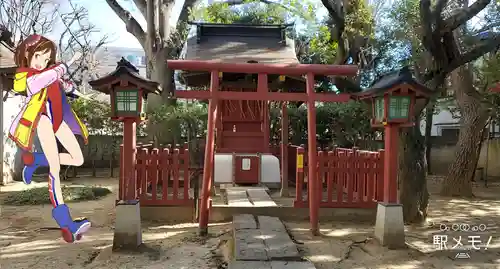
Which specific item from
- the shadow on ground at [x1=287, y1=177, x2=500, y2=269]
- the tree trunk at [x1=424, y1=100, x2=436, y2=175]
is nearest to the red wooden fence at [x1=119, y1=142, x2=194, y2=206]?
the shadow on ground at [x1=287, y1=177, x2=500, y2=269]

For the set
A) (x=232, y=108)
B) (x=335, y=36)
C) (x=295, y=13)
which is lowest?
(x=232, y=108)

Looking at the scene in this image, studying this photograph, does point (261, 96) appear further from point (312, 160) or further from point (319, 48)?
point (319, 48)

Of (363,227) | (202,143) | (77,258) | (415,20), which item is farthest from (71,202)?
(415,20)

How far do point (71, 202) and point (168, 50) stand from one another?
27.5 ft

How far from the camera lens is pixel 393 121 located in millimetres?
6355

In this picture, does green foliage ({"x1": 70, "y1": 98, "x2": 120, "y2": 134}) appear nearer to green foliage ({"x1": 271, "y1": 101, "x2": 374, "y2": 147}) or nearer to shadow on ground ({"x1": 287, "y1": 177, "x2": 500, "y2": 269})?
green foliage ({"x1": 271, "y1": 101, "x2": 374, "y2": 147})

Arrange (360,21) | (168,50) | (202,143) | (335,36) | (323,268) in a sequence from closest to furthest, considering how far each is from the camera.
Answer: (323,268) → (335,36) → (360,21) → (202,143) → (168,50)

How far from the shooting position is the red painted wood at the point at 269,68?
22.3ft

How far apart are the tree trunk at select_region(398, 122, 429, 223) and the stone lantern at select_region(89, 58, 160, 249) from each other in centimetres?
487

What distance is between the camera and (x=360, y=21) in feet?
31.7

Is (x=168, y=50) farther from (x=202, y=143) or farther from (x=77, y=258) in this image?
(x=77, y=258)

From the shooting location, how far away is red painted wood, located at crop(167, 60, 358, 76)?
6.79 meters

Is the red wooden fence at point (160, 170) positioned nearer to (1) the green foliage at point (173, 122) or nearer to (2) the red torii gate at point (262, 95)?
(2) the red torii gate at point (262, 95)

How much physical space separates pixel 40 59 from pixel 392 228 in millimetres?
5626
